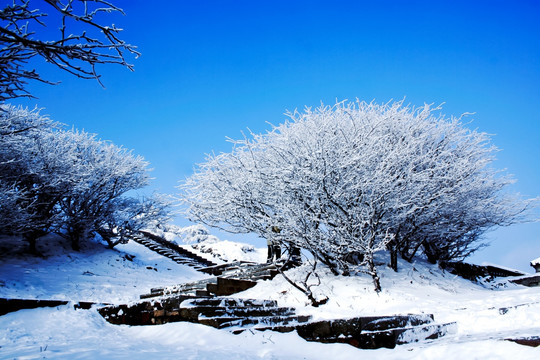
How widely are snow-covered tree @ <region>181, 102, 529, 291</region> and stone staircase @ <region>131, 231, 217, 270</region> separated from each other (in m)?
10.0

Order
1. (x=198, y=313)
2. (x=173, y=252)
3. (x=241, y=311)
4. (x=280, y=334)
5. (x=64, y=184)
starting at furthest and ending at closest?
(x=173, y=252), (x=64, y=184), (x=241, y=311), (x=198, y=313), (x=280, y=334)

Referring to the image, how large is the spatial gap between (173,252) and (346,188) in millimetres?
16161

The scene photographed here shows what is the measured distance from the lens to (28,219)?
615 inches

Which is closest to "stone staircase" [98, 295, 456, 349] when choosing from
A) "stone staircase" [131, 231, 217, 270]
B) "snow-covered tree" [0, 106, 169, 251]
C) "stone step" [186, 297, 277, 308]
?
"stone step" [186, 297, 277, 308]

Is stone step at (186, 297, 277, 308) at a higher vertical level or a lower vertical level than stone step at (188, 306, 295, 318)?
higher

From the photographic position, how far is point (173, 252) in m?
22.9

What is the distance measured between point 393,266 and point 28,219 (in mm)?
14468

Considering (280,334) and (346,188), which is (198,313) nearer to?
(280,334)

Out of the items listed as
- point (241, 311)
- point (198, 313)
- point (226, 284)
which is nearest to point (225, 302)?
point (241, 311)

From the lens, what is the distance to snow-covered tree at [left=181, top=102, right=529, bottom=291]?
938cm

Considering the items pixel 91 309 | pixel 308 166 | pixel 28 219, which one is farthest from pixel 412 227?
pixel 28 219

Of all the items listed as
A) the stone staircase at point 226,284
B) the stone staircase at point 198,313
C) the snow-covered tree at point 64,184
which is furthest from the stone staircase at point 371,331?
the snow-covered tree at point 64,184

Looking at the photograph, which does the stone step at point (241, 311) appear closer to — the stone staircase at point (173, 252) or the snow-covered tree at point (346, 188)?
the snow-covered tree at point (346, 188)

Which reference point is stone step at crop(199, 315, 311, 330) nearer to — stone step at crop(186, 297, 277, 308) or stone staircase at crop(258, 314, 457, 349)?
stone step at crop(186, 297, 277, 308)
